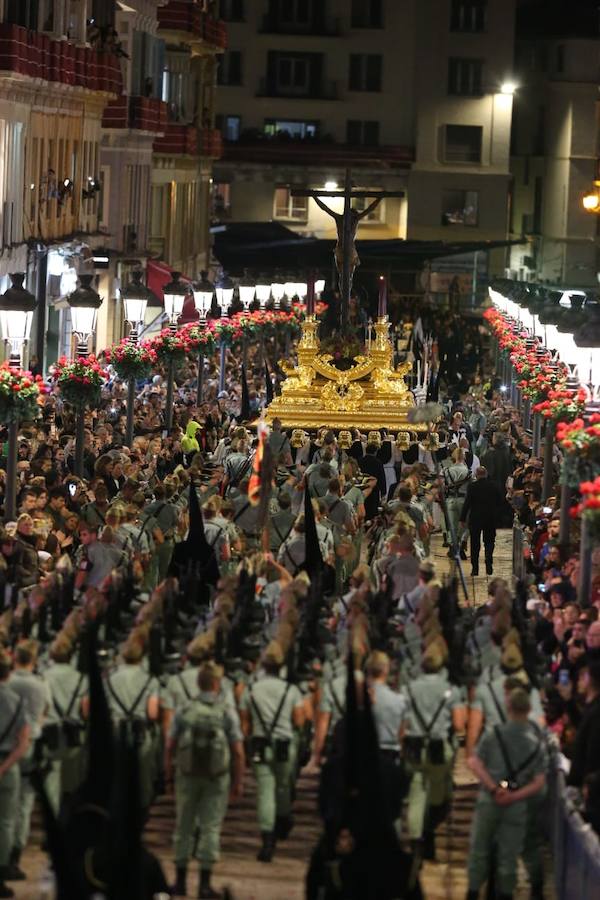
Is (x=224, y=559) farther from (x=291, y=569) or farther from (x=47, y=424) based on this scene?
(x=47, y=424)

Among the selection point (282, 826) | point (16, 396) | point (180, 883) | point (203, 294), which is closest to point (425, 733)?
point (282, 826)

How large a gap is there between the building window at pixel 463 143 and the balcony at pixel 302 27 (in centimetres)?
602

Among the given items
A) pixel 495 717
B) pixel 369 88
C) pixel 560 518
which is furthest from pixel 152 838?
pixel 369 88

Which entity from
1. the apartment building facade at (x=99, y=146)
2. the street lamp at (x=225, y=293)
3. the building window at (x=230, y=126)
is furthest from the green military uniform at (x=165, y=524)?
the building window at (x=230, y=126)

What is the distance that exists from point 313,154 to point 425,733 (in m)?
81.9

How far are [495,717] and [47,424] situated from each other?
781 inches

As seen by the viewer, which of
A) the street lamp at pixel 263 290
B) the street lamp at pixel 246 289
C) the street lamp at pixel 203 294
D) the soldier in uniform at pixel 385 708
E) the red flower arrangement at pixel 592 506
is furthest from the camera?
the street lamp at pixel 263 290

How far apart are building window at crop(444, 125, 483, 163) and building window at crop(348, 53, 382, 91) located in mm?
3441

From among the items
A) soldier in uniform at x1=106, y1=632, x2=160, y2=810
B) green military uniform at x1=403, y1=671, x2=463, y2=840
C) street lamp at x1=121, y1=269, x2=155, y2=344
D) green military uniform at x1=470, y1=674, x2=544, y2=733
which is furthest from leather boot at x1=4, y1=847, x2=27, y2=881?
street lamp at x1=121, y1=269, x2=155, y2=344

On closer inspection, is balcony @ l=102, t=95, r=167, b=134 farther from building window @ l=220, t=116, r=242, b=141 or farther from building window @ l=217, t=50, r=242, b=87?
building window @ l=217, t=50, r=242, b=87

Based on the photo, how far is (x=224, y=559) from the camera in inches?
977

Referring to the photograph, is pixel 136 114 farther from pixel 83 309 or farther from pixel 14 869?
pixel 14 869

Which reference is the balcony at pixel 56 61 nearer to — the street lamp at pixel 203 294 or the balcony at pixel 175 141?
the street lamp at pixel 203 294

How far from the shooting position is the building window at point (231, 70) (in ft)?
326
